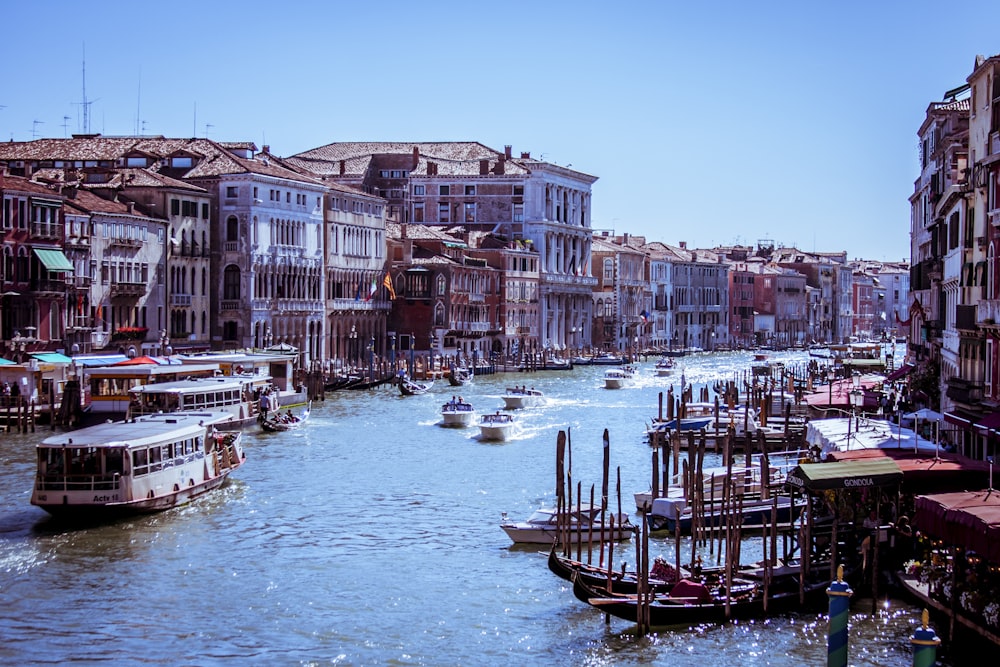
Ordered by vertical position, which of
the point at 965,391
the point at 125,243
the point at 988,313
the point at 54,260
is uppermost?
the point at 125,243

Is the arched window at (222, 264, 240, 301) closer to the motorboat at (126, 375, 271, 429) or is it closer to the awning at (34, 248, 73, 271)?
the awning at (34, 248, 73, 271)

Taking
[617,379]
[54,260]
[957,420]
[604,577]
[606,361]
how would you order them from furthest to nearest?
[606,361] → [617,379] → [54,260] → [957,420] → [604,577]

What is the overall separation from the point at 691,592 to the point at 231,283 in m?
30.5

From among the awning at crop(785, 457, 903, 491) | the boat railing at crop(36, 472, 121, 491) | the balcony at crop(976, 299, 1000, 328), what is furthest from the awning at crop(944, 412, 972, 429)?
the boat railing at crop(36, 472, 121, 491)

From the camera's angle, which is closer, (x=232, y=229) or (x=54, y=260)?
(x=54, y=260)

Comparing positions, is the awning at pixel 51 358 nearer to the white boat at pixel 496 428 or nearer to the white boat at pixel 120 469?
the white boat at pixel 496 428

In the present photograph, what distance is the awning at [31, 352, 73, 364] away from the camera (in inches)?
1238

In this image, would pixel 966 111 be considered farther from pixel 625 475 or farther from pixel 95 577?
pixel 95 577

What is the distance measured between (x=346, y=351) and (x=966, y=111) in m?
27.0

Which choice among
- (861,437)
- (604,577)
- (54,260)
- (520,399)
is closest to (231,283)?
(54,260)

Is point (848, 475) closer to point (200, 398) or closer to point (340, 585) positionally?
point (340, 585)

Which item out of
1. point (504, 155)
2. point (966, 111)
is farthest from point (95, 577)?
point (504, 155)

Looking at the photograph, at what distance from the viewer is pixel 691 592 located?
1392cm

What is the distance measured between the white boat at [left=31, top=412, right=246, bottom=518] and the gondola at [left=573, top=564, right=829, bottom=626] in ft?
22.8
